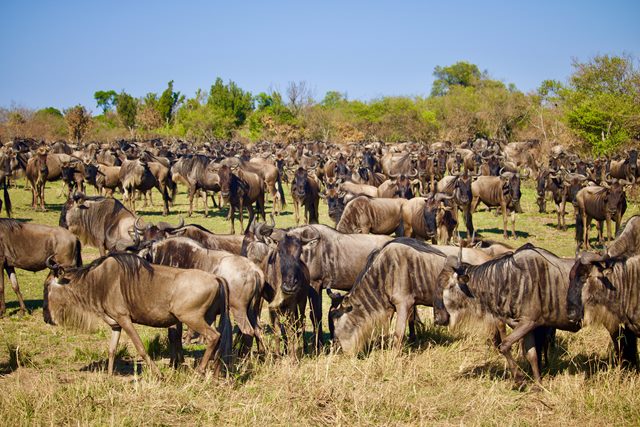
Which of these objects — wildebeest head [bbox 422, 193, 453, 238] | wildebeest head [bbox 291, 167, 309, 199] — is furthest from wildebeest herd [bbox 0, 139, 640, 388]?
wildebeest head [bbox 291, 167, 309, 199]

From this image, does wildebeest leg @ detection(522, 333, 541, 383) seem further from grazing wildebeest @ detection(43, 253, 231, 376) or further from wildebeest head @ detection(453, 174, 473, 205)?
wildebeest head @ detection(453, 174, 473, 205)

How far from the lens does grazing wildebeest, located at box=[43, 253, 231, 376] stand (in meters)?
6.09

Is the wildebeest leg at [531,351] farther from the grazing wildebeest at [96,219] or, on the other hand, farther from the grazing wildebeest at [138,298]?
the grazing wildebeest at [96,219]

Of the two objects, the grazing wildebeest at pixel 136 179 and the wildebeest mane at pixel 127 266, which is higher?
the grazing wildebeest at pixel 136 179

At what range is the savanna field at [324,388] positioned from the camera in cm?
532

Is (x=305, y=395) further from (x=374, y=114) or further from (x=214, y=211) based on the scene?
(x=374, y=114)

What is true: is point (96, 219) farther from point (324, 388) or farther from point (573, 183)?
point (573, 183)

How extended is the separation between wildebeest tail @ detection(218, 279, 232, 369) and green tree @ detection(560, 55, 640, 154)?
87.5 ft

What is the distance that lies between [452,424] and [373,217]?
7.42 metres

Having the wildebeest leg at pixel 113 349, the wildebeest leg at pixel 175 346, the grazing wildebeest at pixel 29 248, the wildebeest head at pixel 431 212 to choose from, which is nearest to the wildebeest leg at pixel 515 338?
the wildebeest leg at pixel 175 346

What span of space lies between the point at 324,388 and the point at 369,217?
694cm

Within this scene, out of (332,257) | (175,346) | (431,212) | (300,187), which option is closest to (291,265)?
(175,346)

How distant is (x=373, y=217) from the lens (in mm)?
12547

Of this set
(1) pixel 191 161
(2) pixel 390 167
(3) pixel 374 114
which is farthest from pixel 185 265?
(3) pixel 374 114
